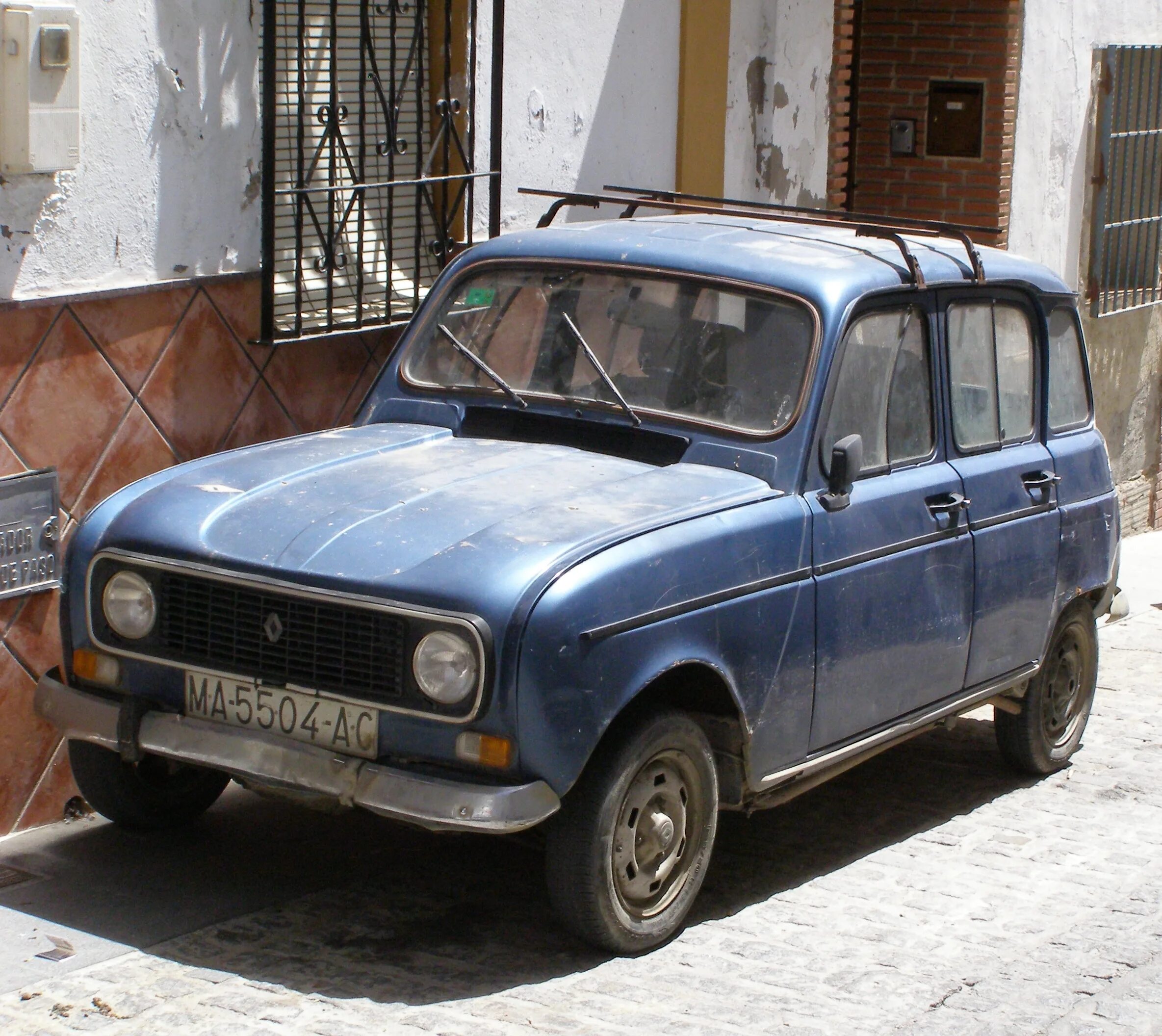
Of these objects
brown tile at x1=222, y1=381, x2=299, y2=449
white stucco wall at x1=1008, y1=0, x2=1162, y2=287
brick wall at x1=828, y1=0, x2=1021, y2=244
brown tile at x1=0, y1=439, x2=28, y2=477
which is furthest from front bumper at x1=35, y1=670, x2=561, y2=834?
white stucco wall at x1=1008, y1=0, x2=1162, y2=287

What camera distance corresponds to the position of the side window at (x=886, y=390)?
18.4ft

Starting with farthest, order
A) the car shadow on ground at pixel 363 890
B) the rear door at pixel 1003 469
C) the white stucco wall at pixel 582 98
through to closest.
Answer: the white stucco wall at pixel 582 98
the rear door at pixel 1003 469
the car shadow on ground at pixel 363 890

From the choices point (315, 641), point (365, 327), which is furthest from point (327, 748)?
point (365, 327)

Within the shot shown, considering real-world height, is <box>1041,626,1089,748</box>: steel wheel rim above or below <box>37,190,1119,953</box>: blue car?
below

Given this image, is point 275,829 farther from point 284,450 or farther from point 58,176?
point 58,176

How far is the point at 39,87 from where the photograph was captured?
5.60 m

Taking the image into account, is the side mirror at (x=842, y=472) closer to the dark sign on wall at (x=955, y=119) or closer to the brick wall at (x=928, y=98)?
the brick wall at (x=928, y=98)

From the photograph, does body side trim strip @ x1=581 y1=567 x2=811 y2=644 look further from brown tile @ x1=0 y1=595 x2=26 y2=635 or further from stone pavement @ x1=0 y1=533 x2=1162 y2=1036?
brown tile @ x1=0 y1=595 x2=26 y2=635

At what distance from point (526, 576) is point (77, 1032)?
59.6 inches

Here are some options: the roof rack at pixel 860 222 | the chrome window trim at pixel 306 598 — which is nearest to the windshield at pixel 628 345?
the roof rack at pixel 860 222

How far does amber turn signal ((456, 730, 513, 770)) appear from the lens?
175 inches

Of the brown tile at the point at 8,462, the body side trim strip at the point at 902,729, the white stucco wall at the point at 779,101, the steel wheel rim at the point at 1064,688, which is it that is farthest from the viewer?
the white stucco wall at the point at 779,101

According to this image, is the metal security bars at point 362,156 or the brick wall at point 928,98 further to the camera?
the brick wall at point 928,98

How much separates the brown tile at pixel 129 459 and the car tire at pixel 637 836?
2070 millimetres
